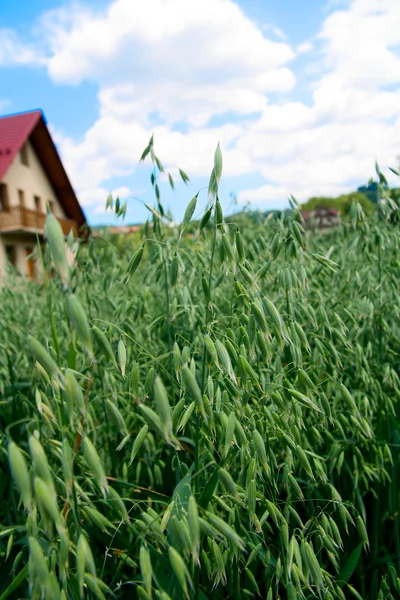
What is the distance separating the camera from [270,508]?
1.06 meters

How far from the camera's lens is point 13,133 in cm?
1538

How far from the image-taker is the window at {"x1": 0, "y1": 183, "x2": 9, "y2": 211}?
15336 millimetres

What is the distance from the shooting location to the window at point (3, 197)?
1534 cm

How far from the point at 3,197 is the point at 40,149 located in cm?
317

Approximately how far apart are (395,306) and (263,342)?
99 centimetres

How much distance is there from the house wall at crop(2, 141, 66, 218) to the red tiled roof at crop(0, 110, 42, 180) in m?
0.64

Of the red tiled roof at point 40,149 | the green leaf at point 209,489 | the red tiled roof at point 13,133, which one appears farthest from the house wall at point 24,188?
the green leaf at point 209,489

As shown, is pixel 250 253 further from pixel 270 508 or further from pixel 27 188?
pixel 27 188

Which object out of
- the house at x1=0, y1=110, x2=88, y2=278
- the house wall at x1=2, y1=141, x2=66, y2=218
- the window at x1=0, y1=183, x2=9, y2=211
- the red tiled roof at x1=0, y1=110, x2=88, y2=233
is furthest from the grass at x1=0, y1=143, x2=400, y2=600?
the window at x1=0, y1=183, x2=9, y2=211

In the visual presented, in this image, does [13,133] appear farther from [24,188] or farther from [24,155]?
[24,188]

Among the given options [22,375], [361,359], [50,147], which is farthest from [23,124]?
[361,359]

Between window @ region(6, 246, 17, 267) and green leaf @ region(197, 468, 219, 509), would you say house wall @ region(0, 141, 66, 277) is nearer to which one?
window @ region(6, 246, 17, 267)

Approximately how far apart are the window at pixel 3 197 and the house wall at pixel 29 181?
0.37 feet

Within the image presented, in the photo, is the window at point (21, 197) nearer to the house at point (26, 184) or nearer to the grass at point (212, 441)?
the house at point (26, 184)
